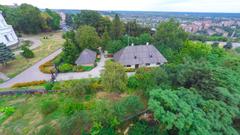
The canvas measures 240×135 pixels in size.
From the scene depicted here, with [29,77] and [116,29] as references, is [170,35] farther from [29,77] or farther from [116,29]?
[29,77]

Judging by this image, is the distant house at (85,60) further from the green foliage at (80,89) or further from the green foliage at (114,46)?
the green foliage at (80,89)

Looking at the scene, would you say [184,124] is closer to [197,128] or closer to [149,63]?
[197,128]

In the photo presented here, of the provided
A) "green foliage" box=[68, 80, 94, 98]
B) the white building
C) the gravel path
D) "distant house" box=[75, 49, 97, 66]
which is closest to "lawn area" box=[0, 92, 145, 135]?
"green foliage" box=[68, 80, 94, 98]


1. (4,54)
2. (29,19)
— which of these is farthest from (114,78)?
(29,19)

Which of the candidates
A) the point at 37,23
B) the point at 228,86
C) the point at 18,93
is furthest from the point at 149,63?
the point at 37,23

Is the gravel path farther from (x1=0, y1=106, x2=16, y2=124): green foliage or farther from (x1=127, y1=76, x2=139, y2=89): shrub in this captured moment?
(x1=127, y1=76, x2=139, y2=89): shrub

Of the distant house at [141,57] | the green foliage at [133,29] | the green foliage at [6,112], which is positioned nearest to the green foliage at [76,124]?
the green foliage at [6,112]
